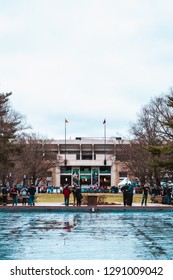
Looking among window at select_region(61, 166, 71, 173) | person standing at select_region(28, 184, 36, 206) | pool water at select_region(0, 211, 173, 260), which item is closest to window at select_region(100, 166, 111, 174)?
window at select_region(61, 166, 71, 173)

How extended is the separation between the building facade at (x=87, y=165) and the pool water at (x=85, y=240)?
114 meters

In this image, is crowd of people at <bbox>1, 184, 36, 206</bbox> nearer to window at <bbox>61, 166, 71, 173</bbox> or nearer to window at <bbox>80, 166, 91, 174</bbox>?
window at <bbox>61, 166, 71, 173</bbox>

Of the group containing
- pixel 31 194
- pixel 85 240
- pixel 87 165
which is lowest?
pixel 85 240

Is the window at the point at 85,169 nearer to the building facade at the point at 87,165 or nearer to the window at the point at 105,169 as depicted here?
the building facade at the point at 87,165

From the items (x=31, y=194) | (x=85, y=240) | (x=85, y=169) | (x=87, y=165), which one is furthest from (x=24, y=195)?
(x=85, y=169)

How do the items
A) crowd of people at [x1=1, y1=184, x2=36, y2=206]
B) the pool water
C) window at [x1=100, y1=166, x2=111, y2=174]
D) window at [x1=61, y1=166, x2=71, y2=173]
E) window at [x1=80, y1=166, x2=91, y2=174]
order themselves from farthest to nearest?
window at [x1=80, y1=166, x2=91, y2=174]
window at [x1=100, y1=166, x2=111, y2=174]
window at [x1=61, y1=166, x2=71, y2=173]
crowd of people at [x1=1, y1=184, x2=36, y2=206]
the pool water

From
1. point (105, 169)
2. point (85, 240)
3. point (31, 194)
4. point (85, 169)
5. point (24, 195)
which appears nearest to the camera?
point (85, 240)

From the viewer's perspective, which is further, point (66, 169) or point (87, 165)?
point (66, 169)

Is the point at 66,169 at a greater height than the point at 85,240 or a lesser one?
greater

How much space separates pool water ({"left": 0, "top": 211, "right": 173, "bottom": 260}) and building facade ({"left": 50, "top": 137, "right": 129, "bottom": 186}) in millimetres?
113611

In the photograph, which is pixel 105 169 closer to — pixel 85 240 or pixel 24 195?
pixel 24 195

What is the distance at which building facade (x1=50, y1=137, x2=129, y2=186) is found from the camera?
473 ft

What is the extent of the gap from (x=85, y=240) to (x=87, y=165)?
125527 mm

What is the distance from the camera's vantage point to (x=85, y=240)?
67.7ft
